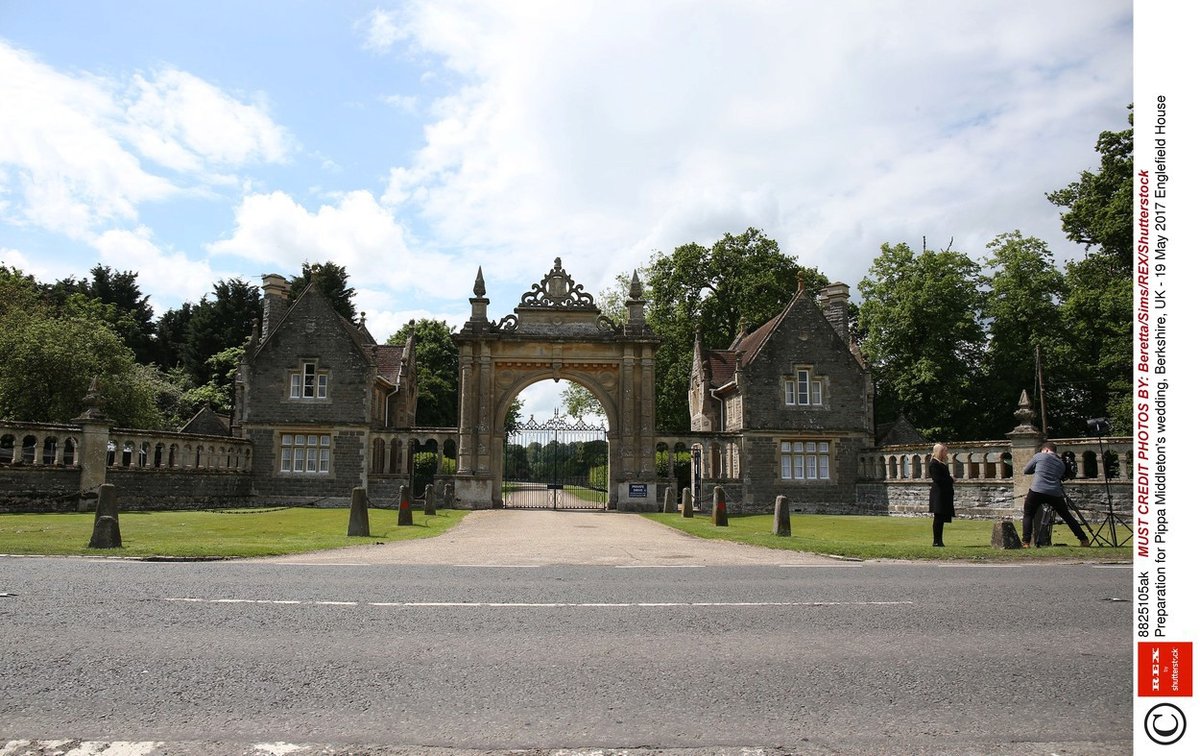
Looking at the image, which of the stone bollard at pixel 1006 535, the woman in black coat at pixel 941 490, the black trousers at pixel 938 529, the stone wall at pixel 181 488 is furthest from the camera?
the stone wall at pixel 181 488

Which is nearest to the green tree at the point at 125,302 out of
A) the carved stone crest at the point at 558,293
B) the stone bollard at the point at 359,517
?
the carved stone crest at the point at 558,293

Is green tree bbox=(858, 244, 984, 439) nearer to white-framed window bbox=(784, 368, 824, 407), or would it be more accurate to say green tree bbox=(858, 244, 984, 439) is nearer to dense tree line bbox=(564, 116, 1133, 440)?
dense tree line bbox=(564, 116, 1133, 440)

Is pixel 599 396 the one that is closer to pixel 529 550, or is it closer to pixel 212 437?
pixel 212 437

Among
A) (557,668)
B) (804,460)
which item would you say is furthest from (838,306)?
(557,668)

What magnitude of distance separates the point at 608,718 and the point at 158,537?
1432 centimetres

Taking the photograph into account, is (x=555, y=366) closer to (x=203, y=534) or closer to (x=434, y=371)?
(x=203, y=534)

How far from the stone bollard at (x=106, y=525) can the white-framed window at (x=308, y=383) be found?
22.4 meters

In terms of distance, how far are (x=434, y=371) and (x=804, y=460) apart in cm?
3434

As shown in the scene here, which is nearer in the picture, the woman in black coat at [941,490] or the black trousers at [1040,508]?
the black trousers at [1040,508]

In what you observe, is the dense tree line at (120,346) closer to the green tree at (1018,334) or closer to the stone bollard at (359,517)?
the stone bollard at (359,517)

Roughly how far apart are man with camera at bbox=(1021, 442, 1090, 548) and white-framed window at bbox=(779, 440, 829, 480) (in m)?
21.3

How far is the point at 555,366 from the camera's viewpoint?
35406 millimetres

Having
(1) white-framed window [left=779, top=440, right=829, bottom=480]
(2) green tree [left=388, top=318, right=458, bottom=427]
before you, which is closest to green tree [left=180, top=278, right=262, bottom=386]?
(2) green tree [left=388, top=318, right=458, bottom=427]

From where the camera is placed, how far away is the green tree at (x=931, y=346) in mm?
42969
